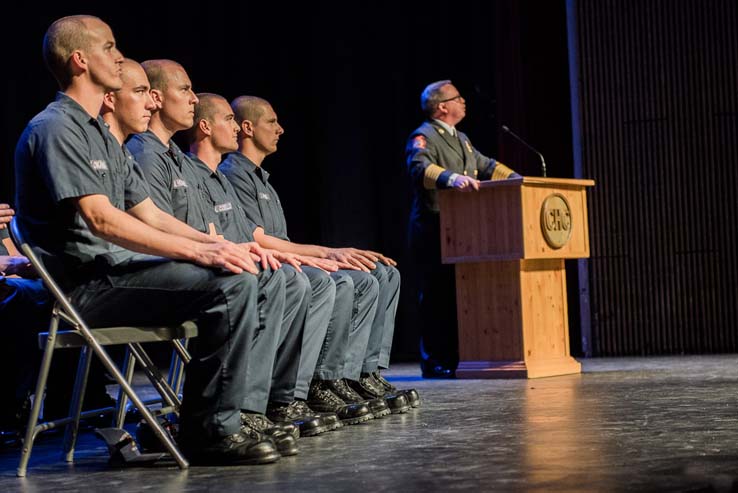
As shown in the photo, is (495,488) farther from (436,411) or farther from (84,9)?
(84,9)

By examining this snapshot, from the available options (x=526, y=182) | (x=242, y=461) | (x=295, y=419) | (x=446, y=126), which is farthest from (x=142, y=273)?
(x=446, y=126)

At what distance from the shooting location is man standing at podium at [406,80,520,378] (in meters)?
5.95

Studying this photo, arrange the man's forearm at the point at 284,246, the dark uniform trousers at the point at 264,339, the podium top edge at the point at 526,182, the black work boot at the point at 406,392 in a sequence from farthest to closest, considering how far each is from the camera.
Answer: the podium top edge at the point at 526,182 < the man's forearm at the point at 284,246 < the black work boot at the point at 406,392 < the dark uniform trousers at the point at 264,339

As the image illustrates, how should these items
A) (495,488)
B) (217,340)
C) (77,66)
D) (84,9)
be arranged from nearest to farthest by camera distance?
(495,488), (217,340), (77,66), (84,9)

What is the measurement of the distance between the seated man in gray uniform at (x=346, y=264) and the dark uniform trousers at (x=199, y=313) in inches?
41.7

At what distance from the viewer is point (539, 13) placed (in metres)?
7.12

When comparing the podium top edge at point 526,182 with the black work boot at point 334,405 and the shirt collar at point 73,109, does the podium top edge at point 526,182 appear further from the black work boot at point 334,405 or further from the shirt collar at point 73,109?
the shirt collar at point 73,109

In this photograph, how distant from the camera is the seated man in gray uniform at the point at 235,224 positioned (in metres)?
3.57

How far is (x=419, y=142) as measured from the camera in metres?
5.94

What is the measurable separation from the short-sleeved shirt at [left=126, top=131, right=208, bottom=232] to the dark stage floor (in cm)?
81

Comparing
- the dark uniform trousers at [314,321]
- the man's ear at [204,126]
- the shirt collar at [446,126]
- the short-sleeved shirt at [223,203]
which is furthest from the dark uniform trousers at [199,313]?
the shirt collar at [446,126]

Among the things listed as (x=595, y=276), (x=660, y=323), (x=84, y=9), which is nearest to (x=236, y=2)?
(x=84, y=9)

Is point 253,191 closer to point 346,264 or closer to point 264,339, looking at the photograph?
point 346,264

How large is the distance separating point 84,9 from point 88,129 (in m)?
4.01
